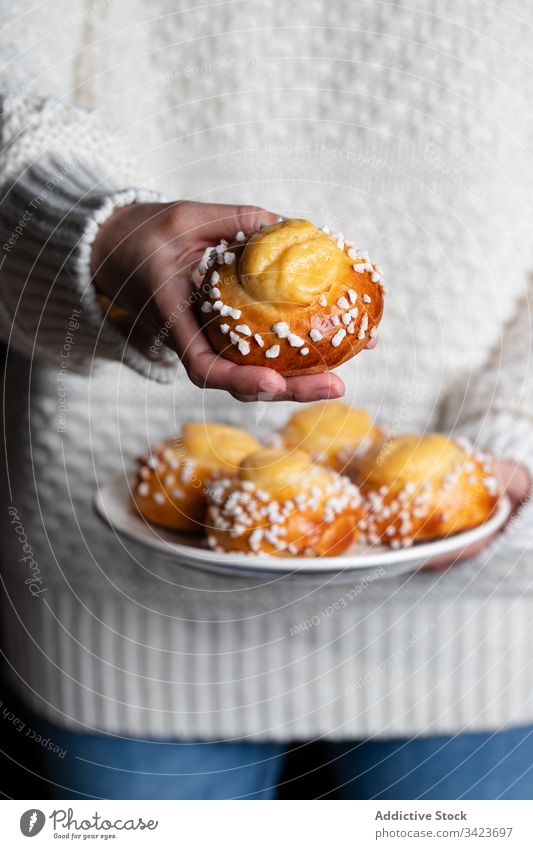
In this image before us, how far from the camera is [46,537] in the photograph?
17.1 inches

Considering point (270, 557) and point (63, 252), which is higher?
point (63, 252)

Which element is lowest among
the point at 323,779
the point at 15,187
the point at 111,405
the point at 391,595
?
the point at 323,779

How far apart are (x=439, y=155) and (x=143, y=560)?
269 millimetres

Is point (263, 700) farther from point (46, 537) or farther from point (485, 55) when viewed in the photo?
point (485, 55)

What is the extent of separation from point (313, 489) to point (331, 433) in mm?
46

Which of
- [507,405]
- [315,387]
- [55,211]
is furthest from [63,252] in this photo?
[507,405]

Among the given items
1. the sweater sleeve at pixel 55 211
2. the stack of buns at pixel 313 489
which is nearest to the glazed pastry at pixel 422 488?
the stack of buns at pixel 313 489

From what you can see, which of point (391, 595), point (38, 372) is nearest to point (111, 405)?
point (38, 372)

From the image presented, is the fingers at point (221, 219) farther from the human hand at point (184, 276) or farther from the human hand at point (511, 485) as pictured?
the human hand at point (511, 485)

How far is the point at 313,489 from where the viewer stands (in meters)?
0.33

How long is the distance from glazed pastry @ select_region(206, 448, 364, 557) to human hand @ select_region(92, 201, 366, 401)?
3.5 inches

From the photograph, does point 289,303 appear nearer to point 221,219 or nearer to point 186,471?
point 221,219

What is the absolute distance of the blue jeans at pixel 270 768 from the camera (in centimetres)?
41

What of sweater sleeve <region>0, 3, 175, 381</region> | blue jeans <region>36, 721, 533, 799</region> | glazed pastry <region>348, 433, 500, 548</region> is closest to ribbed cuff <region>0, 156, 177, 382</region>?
sweater sleeve <region>0, 3, 175, 381</region>
